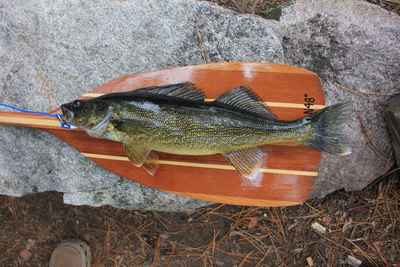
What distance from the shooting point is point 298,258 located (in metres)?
3.29

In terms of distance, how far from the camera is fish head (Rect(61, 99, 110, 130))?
2197 millimetres

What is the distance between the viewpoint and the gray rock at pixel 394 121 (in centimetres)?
273

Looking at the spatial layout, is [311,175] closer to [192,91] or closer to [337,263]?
[337,263]

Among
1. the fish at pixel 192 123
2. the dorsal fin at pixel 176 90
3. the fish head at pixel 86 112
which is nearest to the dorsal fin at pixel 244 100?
the fish at pixel 192 123

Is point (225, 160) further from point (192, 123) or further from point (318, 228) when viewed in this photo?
point (318, 228)

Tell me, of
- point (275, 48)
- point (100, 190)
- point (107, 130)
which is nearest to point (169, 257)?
point (100, 190)

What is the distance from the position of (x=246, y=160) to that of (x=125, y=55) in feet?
6.57

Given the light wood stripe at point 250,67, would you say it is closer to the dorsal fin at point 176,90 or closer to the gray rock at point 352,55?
the gray rock at point 352,55

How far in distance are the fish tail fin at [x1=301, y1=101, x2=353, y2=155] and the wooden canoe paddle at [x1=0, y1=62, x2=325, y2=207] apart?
410mm

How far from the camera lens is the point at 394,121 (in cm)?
276

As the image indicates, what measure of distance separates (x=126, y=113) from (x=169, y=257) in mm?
2391

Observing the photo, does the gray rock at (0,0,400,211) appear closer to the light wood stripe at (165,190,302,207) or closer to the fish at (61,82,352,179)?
the light wood stripe at (165,190,302,207)

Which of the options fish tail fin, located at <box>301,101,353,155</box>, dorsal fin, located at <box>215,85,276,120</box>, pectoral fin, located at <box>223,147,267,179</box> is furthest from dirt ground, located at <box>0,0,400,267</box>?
dorsal fin, located at <box>215,85,276,120</box>

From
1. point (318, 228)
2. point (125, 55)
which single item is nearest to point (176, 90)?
point (125, 55)
